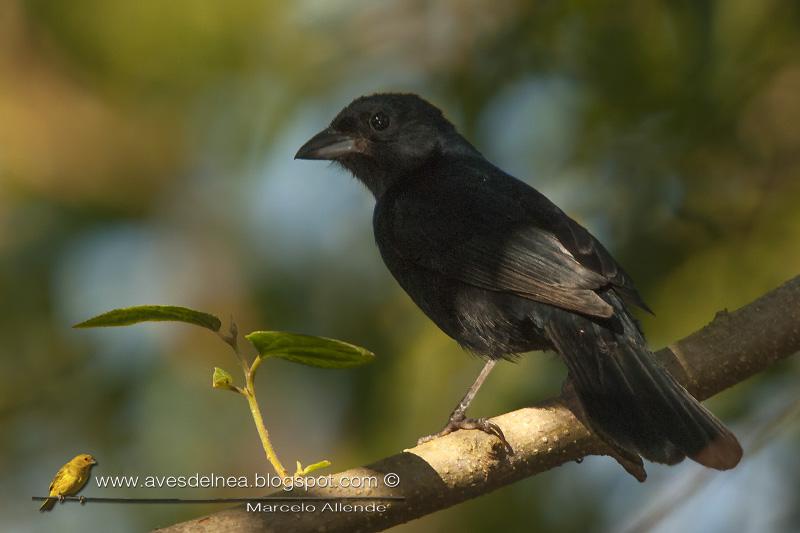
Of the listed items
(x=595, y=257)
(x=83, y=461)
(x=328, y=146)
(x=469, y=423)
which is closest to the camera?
(x=83, y=461)

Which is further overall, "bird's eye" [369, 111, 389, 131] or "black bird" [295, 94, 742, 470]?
"bird's eye" [369, 111, 389, 131]

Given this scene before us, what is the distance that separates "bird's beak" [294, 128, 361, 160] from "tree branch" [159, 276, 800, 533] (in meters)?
1.94

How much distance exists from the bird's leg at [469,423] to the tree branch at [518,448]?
3cm

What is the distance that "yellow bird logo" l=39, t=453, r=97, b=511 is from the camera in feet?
7.94

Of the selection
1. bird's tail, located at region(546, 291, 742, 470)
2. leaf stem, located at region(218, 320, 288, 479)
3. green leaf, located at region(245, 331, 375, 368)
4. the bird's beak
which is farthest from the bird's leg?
the bird's beak

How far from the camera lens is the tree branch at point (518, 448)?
2.56 m

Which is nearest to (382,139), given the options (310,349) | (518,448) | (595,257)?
(595,257)

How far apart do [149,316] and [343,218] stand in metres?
3.56

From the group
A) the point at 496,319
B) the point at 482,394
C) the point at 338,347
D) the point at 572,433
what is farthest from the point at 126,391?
the point at 338,347

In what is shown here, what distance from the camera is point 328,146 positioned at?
16.1 ft

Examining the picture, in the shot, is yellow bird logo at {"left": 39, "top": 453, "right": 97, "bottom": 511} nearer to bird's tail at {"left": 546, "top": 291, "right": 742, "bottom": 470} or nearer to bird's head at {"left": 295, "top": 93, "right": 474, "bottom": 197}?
bird's tail at {"left": 546, "top": 291, "right": 742, "bottom": 470}

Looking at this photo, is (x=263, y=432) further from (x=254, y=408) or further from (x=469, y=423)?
(x=469, y=423)

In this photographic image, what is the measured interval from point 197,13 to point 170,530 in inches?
146

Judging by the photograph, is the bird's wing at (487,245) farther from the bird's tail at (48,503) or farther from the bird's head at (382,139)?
the bird's tail at (48,503)
